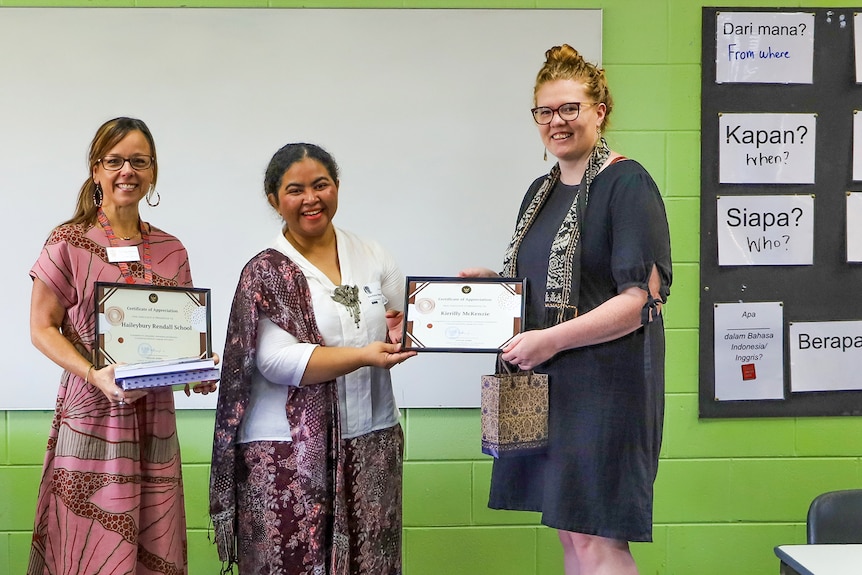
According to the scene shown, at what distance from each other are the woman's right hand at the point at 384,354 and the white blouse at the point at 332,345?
88mm

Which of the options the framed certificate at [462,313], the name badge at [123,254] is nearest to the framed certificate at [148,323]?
the name badge at [123,254]

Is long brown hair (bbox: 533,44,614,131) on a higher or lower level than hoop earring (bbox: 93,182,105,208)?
higher

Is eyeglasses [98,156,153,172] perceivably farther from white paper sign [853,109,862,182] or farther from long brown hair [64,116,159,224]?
white paper sign [853,109,862,182]

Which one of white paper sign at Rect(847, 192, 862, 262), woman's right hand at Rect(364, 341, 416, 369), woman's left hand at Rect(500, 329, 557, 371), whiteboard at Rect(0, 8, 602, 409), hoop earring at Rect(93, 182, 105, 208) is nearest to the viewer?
woman's left hand at Rect(500, 329, 557, 371)

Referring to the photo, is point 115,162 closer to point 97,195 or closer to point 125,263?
point 97,195

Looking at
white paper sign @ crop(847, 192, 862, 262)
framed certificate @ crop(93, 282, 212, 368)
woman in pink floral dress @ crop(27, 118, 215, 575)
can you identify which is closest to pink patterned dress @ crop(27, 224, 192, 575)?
woman in pink floral dress @ crop(27, 118, 215, 575)

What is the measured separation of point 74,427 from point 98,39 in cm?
145

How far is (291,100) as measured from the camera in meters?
2.76

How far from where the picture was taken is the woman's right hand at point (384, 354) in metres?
1.94

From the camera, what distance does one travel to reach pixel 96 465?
1.96 m

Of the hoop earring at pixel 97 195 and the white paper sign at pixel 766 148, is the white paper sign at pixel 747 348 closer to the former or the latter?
the white paper sign at pixel 766 148

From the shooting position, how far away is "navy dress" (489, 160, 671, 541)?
1819 millimetres

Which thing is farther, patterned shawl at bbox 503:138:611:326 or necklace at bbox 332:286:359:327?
necklace at bbox 332:286:359:327

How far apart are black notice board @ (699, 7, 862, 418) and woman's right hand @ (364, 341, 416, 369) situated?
1387mm
